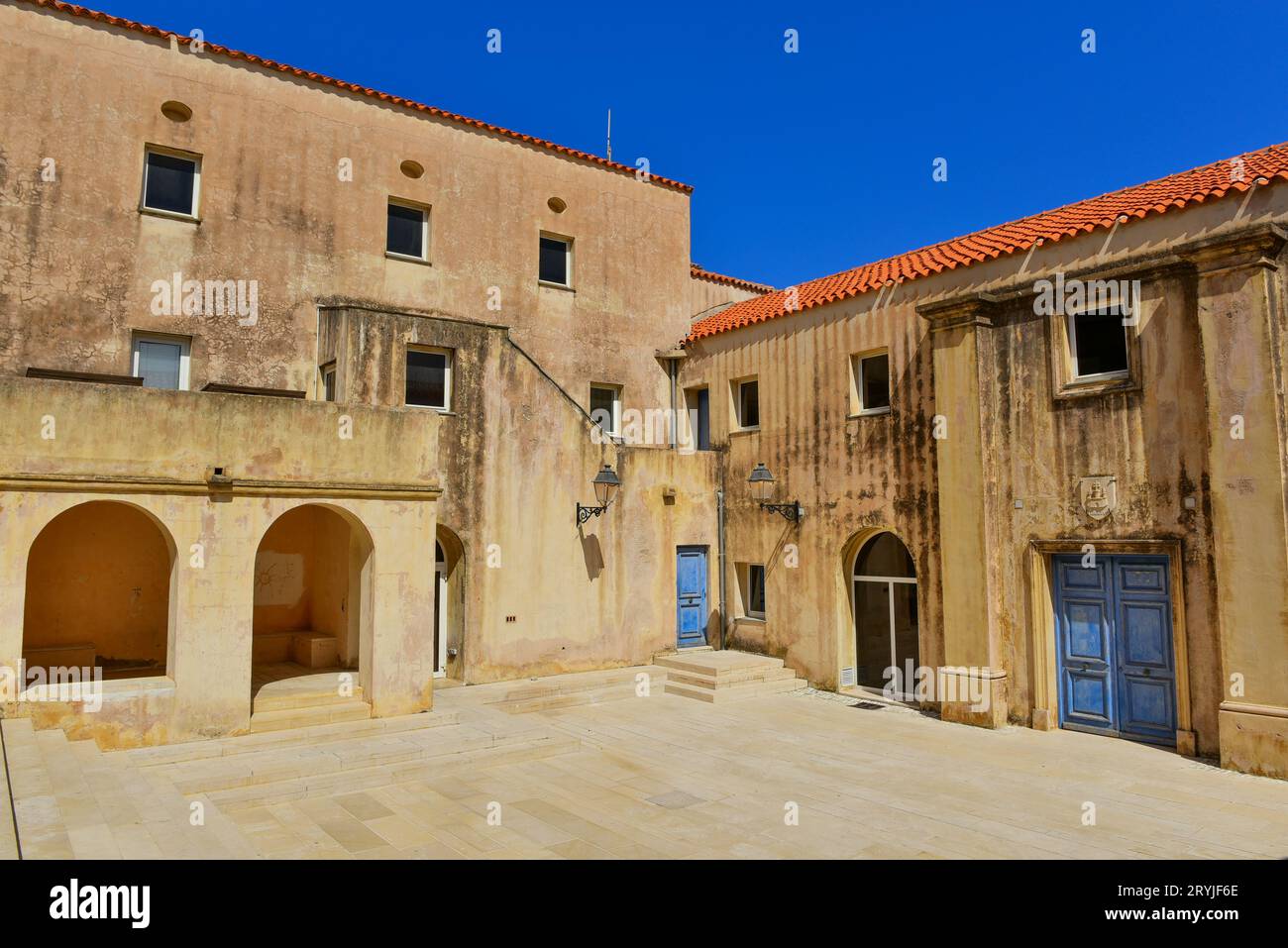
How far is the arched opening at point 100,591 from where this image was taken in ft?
41.0

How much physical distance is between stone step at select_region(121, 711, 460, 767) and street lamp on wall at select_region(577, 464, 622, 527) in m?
5.25

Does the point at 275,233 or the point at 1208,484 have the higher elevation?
the point at 275,233

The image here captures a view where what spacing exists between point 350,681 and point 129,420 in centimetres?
495

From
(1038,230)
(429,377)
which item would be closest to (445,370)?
(429,377)

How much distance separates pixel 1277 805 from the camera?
29.3 ft

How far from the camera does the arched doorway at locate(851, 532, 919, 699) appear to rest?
1620cm

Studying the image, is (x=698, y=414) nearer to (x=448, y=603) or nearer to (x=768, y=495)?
(x=768, y=495)

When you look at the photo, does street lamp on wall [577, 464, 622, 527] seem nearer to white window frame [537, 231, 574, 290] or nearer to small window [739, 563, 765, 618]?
small window [739, 563, 765, 618]

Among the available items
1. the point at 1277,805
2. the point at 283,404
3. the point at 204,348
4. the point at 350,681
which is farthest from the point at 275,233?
the point at 1277,805

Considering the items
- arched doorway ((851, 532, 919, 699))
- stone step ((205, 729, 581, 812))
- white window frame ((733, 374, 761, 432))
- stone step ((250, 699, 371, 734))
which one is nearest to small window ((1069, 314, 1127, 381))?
arched doorway ((851, 532, 919, 699))

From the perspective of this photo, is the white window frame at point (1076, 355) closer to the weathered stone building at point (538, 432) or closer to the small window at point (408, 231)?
the weathered stone building at point (538, 432)

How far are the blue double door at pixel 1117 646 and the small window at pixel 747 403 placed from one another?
24.2 feet

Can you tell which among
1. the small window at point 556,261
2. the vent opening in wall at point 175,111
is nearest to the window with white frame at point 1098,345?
the small window at point 556,261
